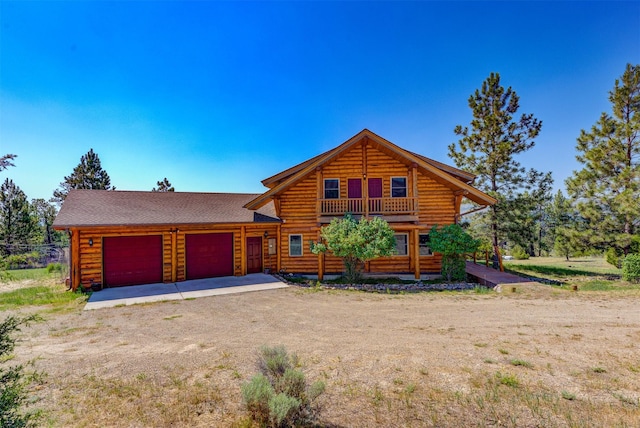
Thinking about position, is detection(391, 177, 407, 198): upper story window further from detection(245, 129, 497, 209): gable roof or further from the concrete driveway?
the concrete driveway

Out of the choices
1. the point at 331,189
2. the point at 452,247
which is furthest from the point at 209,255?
the point at 452,247

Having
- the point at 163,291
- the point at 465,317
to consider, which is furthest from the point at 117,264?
the point at 465,317

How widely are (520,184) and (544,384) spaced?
65.7 feet

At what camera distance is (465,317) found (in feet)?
28.5

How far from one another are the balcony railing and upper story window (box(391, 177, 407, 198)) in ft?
2.52

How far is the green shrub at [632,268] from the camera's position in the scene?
46.2 feet

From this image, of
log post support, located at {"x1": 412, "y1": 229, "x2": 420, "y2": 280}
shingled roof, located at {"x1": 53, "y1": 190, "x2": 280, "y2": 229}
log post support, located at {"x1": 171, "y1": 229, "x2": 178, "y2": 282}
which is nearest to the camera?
shingled roof, located at {"x1": 53, "y1": 190, "x2": 280, "y2": 229}

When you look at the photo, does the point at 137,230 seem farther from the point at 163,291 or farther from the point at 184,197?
the point at 184,197

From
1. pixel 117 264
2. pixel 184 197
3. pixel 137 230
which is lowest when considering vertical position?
pixel 117 264

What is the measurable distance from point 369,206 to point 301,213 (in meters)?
3.64

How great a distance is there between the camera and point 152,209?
14711 millimetres

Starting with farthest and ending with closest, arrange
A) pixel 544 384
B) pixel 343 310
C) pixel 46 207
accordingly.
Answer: pixel 46 207
pixel 343 310
pixel 544 384

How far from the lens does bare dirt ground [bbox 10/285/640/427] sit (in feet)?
13.3

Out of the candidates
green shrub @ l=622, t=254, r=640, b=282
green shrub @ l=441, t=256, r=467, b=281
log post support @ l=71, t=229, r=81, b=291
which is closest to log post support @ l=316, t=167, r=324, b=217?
green shrub @ l=441, t=256, r=467, b=281
